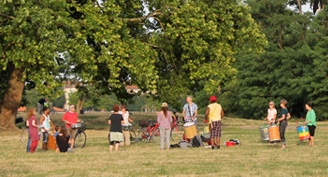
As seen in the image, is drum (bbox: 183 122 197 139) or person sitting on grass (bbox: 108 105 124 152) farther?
drum (bbox: 183 122 197 139)

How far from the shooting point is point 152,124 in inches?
891

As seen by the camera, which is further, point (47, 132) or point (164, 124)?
point (47, 132)

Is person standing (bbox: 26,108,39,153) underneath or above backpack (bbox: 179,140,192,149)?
above

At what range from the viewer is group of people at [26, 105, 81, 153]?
1858 centimetres

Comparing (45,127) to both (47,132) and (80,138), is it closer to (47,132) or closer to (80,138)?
(47,132)

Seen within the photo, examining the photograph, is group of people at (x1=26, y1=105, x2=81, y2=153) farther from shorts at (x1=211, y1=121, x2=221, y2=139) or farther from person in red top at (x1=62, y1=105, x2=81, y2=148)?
shorts at (x1=211, y1=121, x2=221, y2=139)

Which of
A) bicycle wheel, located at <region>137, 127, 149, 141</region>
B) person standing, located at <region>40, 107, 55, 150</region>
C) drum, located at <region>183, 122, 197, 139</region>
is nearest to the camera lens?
drum, located at <region>183, 122, 197, 139</region>

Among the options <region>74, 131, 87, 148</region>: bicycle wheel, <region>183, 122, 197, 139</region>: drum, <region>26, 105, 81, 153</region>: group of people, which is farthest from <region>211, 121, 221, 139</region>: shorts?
<region>74, 131, 87, 148</region>: bicycle wheel

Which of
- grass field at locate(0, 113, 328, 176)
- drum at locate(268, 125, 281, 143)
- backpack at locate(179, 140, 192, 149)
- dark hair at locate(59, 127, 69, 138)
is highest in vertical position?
dark hair at locate(59, 127, 69, 138)

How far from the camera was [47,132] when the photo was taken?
65.6 ft

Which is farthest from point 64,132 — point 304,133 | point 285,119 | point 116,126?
point 304,133

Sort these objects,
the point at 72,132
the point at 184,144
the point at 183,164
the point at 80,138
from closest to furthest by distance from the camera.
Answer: the point at 183,164 → the point at 184,144 → the point at 72,132 → the point at 80,138

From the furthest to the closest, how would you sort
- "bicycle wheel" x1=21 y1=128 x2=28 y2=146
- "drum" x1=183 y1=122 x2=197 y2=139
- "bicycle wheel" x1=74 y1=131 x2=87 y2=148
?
1. "bicycle wheel" x1=21 y1=128 x2=28 y2=146
2. "bicycle wheel" x1=74 y1=131 x2=87 y2=148
3. "drum" x1=183 y1=122 x2=197 y2=139

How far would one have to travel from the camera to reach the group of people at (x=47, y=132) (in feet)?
61.0
